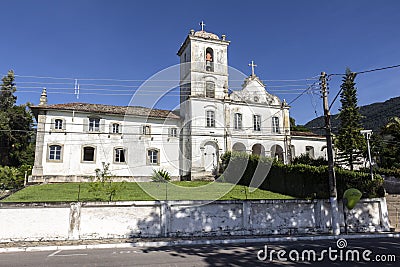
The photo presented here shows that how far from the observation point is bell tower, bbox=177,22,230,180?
27875mm

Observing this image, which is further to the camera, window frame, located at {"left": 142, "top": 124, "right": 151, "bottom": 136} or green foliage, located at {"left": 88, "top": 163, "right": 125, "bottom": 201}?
window frame, located at {"left": 142, "top": 124, "right": 151, "bottom": 136}

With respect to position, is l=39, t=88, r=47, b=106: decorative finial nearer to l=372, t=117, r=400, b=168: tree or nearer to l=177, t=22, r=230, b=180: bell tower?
l=177, t=22, r=230, b=180: bell tower

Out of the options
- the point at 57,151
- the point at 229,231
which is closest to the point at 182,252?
the point at 229,231

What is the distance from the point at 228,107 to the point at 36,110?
16.8 m

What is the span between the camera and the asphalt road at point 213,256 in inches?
288

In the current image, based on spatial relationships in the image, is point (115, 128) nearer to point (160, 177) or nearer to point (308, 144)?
point (160, 177)

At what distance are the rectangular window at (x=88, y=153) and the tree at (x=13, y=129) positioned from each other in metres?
13.0

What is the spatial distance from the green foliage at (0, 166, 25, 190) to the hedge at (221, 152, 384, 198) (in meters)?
16.3

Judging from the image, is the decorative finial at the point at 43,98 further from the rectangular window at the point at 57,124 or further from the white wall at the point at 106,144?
the rectangular window at the point at 57,124

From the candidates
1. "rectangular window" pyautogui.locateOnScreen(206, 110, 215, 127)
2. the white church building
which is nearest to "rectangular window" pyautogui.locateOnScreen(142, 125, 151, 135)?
the white church building

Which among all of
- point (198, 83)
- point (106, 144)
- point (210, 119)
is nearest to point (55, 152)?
point (106, 144)

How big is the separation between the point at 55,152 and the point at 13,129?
589 inches

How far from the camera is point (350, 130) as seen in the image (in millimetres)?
28250

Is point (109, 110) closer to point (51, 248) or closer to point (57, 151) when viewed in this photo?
point (57, 151)
